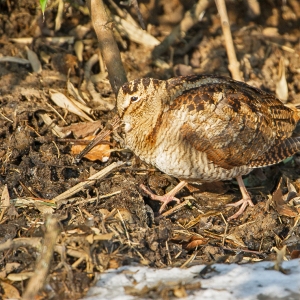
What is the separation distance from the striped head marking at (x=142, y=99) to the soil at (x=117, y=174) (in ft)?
2.25

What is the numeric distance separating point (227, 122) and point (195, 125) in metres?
0.31

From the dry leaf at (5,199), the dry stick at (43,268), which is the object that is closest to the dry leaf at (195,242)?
the dry stick at (43,268)

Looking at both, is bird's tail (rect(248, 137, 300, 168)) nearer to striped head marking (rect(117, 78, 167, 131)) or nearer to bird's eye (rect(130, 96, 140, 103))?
striped head marking (rect(117, 78, 167, 131))

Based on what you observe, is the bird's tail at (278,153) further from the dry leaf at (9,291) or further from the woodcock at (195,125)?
the dry leaf at (9,291)

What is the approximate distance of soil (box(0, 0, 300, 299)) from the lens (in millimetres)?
4211

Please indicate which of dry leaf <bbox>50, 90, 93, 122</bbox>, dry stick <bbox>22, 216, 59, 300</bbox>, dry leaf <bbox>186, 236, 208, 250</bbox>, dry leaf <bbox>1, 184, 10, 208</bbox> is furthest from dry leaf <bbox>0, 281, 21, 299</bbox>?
dry leaf <bbox>50, 90, 93, 122</bbox>

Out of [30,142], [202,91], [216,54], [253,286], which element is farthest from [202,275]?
[216,54]

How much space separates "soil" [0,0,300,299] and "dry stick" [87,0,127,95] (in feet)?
1.41

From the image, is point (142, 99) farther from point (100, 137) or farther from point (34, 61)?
point (34, 61)

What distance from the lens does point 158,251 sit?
4434 millimetres

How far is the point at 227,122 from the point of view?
4957mm

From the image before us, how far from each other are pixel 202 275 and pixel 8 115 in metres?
2.81

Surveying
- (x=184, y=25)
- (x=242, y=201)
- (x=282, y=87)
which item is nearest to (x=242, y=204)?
(x=242, y=201)

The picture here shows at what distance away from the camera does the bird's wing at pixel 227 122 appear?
4.87 meters
